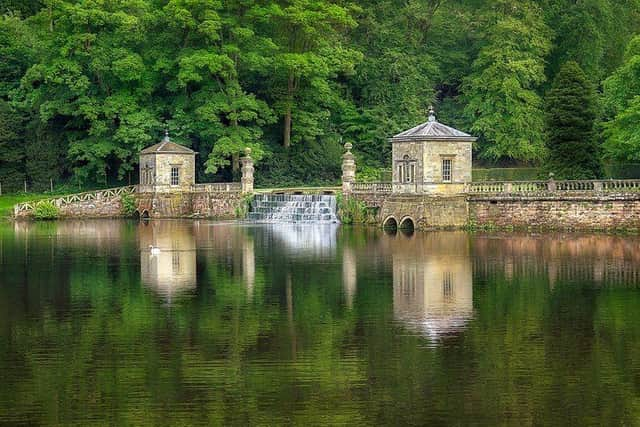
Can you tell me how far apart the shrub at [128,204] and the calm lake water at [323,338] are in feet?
82.9

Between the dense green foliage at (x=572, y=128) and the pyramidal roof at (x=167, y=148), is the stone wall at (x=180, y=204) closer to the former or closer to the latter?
the pyramidal roof at (x=167, y=148)

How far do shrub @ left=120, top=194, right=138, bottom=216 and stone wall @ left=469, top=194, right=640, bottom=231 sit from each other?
66.5 feet

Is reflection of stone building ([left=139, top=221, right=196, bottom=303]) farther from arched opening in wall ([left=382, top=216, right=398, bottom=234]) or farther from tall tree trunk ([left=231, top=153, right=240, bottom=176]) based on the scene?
tall tree trunk ([left=231, top=153, right=240, bottom=176])

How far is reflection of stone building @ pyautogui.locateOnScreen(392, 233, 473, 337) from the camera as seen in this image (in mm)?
19953

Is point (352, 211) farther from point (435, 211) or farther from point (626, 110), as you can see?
point (626, 110)

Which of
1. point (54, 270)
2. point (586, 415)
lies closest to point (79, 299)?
point (54, 270)

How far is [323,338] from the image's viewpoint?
18.1m

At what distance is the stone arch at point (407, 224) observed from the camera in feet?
143

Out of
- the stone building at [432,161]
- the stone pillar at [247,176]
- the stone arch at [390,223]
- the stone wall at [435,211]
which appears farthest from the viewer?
the stone pillar at [247,176]

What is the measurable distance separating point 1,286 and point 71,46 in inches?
1396

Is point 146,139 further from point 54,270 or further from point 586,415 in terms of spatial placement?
point 586,415

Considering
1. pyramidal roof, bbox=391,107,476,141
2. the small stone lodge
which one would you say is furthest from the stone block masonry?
the small stone lodge

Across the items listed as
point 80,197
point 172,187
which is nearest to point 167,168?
point 172,187

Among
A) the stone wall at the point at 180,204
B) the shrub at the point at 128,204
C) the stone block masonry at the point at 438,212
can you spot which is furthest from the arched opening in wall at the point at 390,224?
the shrub at the point at 128,204
